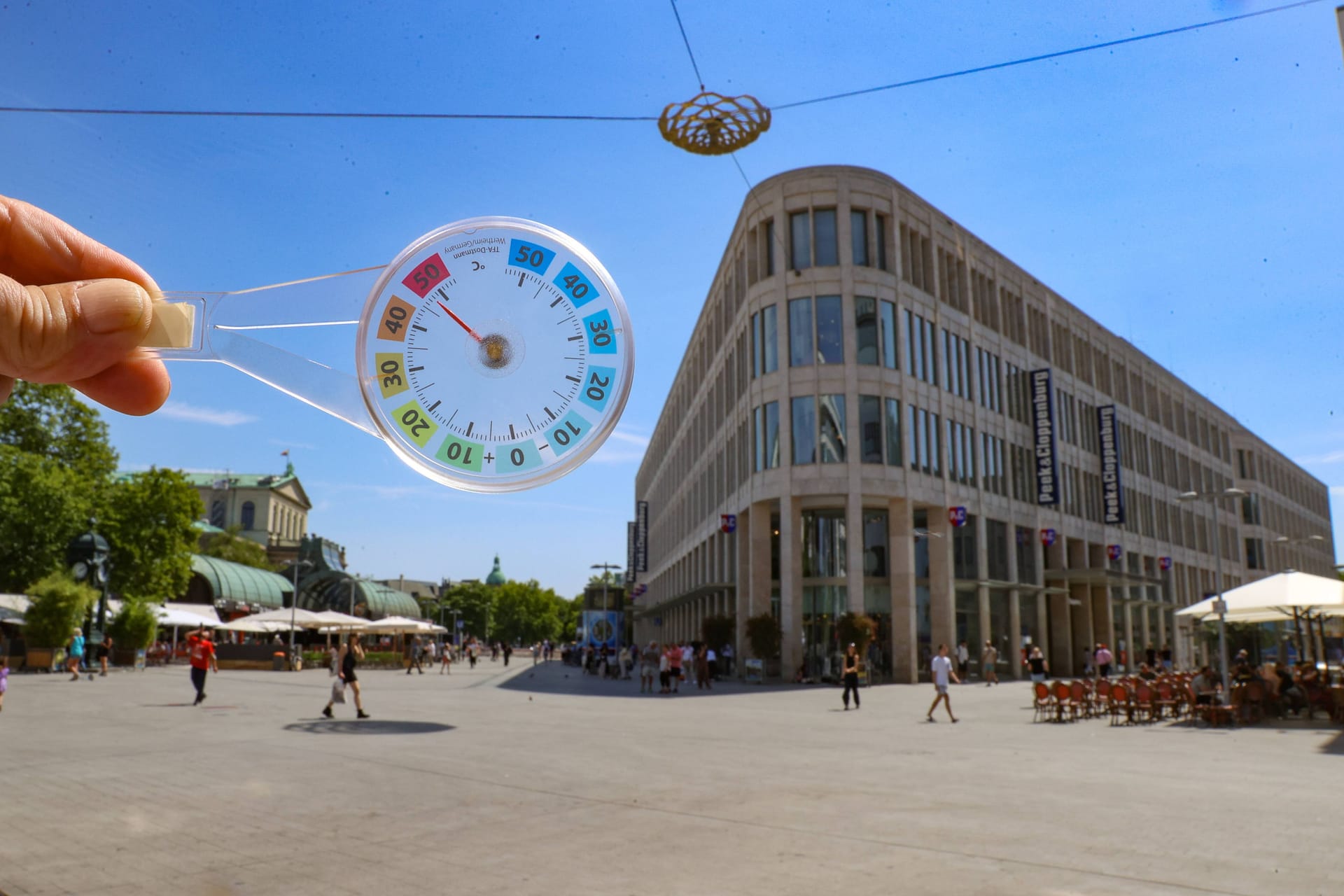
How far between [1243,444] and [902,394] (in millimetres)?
66158

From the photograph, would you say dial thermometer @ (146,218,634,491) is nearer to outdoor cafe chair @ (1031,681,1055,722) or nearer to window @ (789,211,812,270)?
outdoor cafe chair @ (1031,681,1055,722)

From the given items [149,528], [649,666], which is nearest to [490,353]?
[649,666]

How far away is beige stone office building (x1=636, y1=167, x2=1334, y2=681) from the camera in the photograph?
40094 millimetres

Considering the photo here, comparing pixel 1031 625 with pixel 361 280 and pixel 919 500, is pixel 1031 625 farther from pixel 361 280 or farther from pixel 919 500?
pixel 361 280

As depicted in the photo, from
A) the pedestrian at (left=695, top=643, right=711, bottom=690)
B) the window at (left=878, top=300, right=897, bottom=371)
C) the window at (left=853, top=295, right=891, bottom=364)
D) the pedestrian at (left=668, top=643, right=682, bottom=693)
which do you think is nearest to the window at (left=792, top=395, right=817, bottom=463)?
the window at (left=853, top=295, right=891, bottom=364)

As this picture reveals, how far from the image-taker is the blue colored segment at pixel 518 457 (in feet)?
8.21

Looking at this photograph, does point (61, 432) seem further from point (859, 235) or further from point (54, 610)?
point (859, 235)

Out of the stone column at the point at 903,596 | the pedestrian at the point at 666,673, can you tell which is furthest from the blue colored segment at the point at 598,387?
the stone column at the point at 903,596

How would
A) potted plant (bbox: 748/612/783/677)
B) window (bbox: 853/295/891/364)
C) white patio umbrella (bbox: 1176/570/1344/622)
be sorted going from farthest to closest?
window (bbox: 853/295/891/364)
potted plant (bbox: 748/612/783/677)
white patio umbrella (bbox: 1176/570/1344/622)

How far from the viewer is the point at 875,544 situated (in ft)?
137

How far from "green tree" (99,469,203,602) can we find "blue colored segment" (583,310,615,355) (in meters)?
53.1

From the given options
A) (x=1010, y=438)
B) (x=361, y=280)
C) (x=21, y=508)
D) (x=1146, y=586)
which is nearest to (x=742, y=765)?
(x=361, y=280)

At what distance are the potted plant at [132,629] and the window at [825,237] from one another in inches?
1406

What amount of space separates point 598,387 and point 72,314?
47.8 inches
